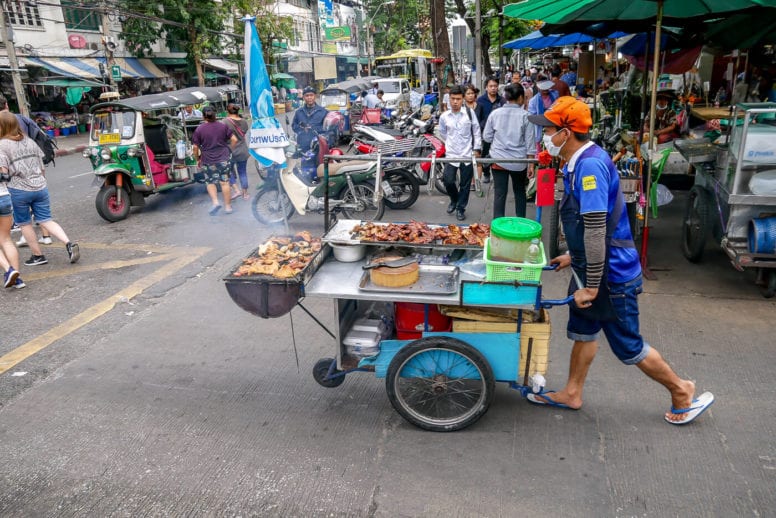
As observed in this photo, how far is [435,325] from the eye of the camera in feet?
11.8

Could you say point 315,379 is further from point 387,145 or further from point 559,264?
point 387,145

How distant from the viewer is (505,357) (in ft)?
11.3

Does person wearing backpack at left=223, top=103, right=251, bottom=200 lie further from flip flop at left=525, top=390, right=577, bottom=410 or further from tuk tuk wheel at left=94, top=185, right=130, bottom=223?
flip flop at left=525, top=390, right=577, bottom=410

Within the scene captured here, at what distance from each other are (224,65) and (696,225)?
1501 inches

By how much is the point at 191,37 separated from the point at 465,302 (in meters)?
32.4

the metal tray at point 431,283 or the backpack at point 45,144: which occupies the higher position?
the backpack at point 45,144

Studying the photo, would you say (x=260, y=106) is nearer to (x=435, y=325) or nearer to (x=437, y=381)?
(x=435, y=325)

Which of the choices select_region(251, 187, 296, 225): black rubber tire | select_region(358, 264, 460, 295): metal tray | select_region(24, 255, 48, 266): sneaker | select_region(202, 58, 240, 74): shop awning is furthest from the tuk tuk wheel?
select_region(202, 58, 240, 74): shop awning

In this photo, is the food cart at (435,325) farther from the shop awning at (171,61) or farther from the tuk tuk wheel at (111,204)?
the shop awning at (171,61)

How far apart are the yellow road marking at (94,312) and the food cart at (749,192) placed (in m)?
5.92

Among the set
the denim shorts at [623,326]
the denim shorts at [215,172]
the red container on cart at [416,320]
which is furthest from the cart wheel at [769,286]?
the denim shorts at [215,172]

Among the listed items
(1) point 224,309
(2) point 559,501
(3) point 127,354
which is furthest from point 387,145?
(2) point 559,501

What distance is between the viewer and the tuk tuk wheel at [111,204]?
9.20 m

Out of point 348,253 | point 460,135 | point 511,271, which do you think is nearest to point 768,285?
point 511,271
